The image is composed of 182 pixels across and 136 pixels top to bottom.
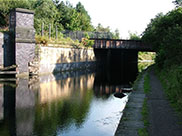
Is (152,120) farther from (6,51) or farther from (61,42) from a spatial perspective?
(61,42)

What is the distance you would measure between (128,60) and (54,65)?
105 ft

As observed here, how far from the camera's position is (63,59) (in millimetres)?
29234

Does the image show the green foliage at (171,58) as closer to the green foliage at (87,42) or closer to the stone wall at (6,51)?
the green foliage at (87,42)

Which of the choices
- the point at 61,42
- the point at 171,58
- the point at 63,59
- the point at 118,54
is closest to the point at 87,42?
the point at 61,42

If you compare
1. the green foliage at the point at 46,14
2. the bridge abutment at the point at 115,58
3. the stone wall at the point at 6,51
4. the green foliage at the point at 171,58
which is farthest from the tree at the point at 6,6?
the green foliage at the point at 171,58

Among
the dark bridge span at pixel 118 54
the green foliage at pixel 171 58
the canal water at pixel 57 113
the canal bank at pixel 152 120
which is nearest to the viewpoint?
the canal bank at pixel 152 120

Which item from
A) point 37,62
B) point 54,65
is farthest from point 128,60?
point 37,62

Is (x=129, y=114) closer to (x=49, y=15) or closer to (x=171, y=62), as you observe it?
(x=171, y=62)

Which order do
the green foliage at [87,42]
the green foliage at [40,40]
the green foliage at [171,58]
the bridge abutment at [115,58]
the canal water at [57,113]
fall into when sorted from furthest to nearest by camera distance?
the bridge abutment at [115,58] → the green foliage at [87,42] → the green foliage at [40,40] → the green foliage at [171,58] → the canal water at [57,113]

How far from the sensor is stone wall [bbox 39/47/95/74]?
82.0 feet

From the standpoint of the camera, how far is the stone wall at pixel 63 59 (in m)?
25.0

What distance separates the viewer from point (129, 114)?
833 centimetres

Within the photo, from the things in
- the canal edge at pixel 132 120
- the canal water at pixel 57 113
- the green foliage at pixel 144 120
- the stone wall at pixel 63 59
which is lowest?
the canal water at pixel 57 113

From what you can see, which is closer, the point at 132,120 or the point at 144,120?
the point at 144,120
